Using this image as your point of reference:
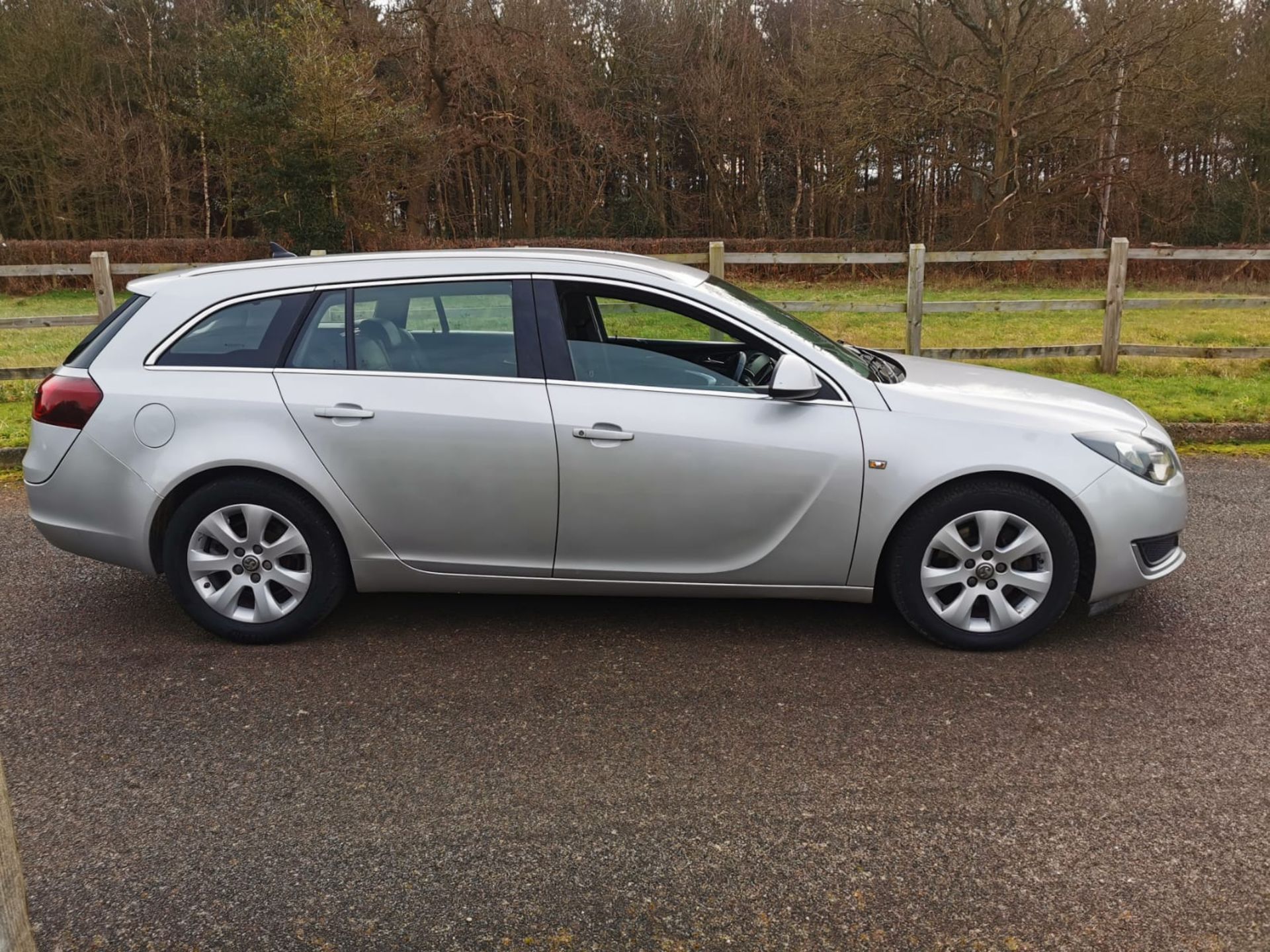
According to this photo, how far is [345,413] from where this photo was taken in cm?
429

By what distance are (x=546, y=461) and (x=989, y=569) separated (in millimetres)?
1822

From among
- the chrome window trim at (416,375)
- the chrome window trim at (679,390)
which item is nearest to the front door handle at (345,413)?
the chrome window trim at (416,375)

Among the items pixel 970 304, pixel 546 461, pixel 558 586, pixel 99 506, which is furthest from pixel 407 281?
pixel 970 304

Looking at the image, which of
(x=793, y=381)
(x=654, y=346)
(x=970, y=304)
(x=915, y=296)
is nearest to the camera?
(x=793, y=381)

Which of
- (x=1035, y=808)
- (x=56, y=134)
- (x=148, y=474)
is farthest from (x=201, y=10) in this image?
(x=1035, y=808)

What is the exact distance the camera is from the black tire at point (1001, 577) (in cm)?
419

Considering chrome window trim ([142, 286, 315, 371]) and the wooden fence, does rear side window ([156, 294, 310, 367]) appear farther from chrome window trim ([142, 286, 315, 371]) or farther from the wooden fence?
the wooden fence

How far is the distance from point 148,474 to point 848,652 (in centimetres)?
296

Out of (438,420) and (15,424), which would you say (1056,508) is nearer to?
(438,420)

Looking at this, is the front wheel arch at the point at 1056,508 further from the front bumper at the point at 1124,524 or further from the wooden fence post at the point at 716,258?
the wooden fence post at the point at 716,258

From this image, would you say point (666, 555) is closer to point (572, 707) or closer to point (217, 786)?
point (572, 707)

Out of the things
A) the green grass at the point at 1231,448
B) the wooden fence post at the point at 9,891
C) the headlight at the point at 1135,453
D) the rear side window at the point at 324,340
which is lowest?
the green grass at the point at 1231,448

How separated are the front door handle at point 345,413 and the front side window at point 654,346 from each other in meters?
0.86

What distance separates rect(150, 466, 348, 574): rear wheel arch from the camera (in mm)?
4340
